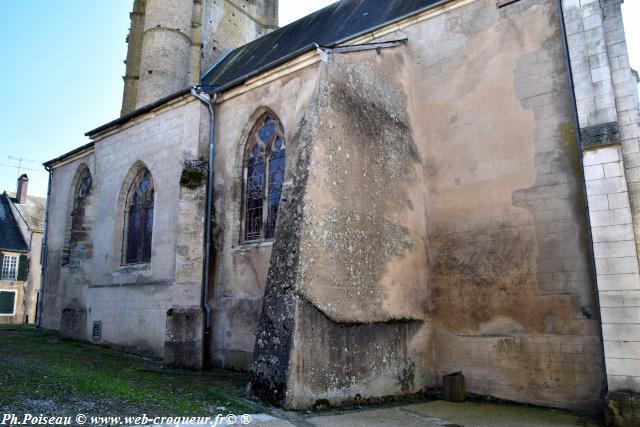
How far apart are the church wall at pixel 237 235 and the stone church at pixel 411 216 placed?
0.04m

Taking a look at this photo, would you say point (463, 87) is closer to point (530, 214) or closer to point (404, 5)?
point (530, 214)

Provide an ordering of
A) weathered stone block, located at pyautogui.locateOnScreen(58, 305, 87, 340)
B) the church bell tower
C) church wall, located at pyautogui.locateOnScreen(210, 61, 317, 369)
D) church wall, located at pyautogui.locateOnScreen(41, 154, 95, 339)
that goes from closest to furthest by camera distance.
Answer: church wall, located at pyautogui.locateOnScreen(210, 61, 317, 369) < weathered stone block, located at pyautogui.locateOnScreen(58, 305, 87, 340) < church wall, located at pyautogui.locateOnScreen(41, 154, 95, 339) < the church bell tower

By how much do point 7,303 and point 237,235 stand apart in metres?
23.5

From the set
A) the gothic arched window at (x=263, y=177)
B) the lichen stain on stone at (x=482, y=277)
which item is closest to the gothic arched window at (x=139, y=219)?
the gothic arched window at (x=263, y=177)

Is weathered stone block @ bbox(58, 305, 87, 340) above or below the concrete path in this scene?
above

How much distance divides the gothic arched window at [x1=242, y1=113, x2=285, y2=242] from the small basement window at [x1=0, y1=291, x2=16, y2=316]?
77.0 feet

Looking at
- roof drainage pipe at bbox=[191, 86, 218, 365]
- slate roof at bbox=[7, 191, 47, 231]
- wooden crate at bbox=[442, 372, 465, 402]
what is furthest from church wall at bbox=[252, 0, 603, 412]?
slate roof at bbox=[7, 191, 47, 231]

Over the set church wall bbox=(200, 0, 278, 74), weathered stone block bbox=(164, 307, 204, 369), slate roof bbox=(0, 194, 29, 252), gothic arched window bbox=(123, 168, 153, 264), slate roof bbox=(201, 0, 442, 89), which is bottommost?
weathered stone block bbox=(164, 307, 204, 369)

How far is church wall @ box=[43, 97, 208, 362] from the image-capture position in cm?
994

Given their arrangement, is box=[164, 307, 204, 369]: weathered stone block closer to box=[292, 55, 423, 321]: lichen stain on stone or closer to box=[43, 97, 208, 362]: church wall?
box=[43, 97, 208, 362]: church wall

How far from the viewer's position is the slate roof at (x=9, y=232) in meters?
27.3

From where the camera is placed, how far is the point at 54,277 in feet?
52.3

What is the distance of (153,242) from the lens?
10977mm

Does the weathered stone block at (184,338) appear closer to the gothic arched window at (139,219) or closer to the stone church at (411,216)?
the stone church at (411,216)
